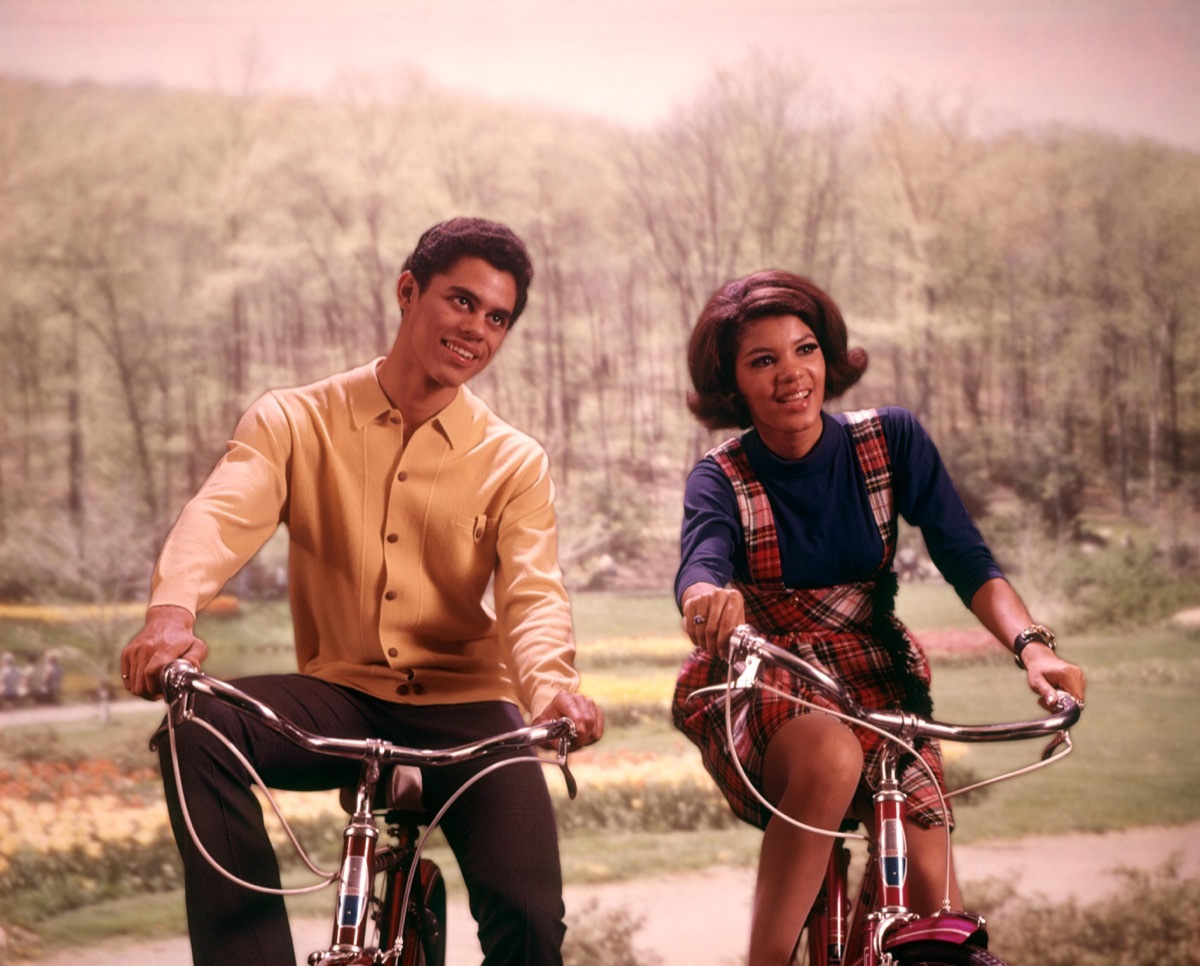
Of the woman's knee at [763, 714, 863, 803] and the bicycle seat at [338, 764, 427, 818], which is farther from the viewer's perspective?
the bicycle seat at [338, 764, 427, 818]

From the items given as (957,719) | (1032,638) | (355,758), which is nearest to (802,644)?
(1032,638)

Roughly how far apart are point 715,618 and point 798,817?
43 cm

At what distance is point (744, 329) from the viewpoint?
2.75 m

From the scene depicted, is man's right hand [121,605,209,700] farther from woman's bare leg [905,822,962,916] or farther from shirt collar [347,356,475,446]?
woman's bare leg [905,822,962,916]

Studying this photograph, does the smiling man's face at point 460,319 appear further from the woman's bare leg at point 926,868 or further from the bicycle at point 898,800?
the woman's bare leg at point 926,868

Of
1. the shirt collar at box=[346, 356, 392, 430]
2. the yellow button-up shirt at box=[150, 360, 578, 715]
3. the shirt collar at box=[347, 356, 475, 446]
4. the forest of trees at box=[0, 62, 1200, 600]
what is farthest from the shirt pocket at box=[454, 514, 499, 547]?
the forest of trees at box=[0, 62, 1200, 600]

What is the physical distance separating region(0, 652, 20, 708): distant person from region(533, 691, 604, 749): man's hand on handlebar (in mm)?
3537

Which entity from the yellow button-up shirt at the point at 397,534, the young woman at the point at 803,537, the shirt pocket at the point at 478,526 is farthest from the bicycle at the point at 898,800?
the shirt pocket at the point at 478,526

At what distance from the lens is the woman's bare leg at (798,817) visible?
2.41 meters

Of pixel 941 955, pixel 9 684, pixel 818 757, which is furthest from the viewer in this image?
pixel 9 684

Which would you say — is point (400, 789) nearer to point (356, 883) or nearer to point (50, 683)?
point (356, 883)

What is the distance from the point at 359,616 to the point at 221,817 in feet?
1.88

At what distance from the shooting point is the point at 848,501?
2.71 meters

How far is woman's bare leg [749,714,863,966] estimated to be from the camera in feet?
7.89
